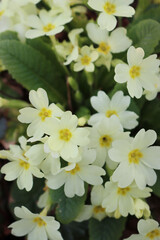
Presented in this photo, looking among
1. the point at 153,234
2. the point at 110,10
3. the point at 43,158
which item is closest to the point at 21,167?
the point at 43,158

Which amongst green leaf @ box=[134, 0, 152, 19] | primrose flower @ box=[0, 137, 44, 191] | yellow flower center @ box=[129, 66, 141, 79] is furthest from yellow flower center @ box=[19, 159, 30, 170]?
green leaf @ box=[134, 0, 152, 19]

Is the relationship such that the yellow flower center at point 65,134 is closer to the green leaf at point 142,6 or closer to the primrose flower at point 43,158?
the primrose flower at point 43,158

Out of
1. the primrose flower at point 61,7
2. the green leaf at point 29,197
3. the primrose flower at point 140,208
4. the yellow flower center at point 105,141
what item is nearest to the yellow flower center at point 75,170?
the yellow flower center at point 105,141

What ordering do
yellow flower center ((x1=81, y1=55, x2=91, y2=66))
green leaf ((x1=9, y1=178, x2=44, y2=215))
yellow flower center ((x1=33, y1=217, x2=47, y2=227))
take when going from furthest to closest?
green leaf ((x1=9, y1=178, x2=44, y2=215))
yellow flower center ((x1=81, y1=55, x2=91, y2=66))
yellow flower center ((x1=33, y1=217, x2=47, y2=227))

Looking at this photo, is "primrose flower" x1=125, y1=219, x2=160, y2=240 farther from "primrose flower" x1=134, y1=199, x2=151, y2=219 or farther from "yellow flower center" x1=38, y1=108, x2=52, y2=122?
"yellow flower center" x1=38, y1=108, x2=52, y2=122

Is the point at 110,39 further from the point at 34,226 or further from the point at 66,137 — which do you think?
the point at 34,226

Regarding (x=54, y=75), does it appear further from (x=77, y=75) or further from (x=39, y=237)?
(x=39, y=237)

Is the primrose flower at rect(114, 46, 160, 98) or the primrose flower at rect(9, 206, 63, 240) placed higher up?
the primrose flower at rect(114, 46, 160, 98)
